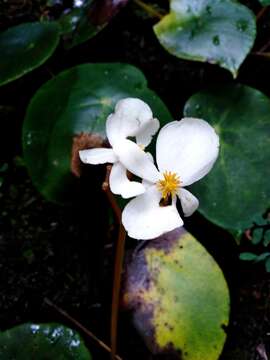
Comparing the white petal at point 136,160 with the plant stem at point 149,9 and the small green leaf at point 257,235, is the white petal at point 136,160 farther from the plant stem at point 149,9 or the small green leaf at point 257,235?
the plant stem at point 149,9

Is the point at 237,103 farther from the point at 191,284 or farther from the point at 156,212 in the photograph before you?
the point at 156,212

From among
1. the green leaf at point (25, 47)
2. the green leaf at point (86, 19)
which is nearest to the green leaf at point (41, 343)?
the green leaf at point (25, 47)

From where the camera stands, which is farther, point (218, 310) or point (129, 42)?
point (129, 42)

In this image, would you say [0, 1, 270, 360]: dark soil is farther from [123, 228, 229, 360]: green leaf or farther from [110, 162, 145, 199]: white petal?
[110, 162, 145, 199]: white petal

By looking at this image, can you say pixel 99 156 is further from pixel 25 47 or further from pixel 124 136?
pixel 25 47

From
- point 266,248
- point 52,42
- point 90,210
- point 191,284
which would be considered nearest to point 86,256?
point 90,210
